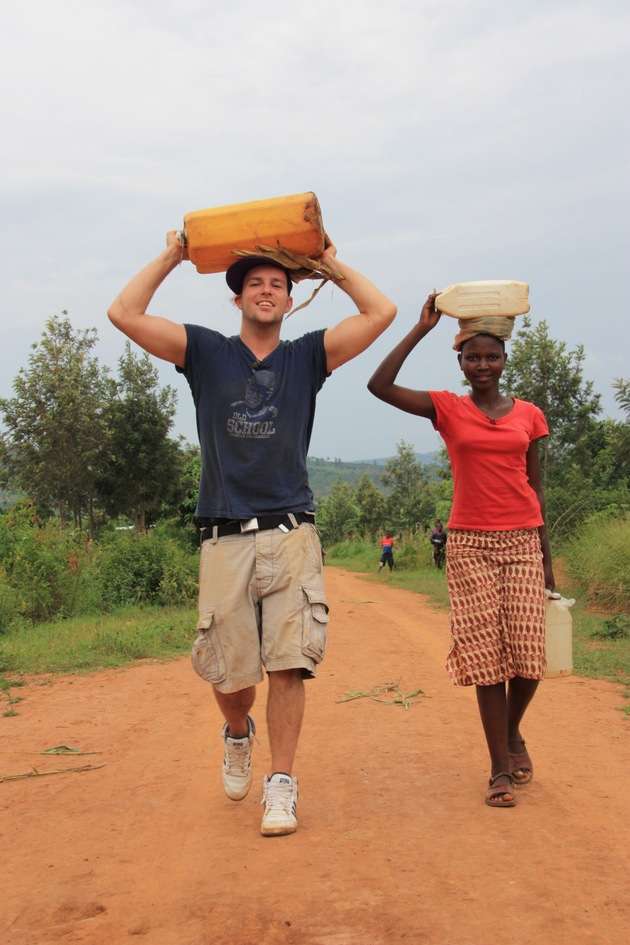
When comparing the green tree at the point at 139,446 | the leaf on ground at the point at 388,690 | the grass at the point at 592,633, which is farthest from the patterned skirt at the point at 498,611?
the green tree at the point at 139,446

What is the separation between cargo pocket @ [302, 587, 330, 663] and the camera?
3557 mm

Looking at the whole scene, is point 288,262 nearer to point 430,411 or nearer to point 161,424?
point 430,411

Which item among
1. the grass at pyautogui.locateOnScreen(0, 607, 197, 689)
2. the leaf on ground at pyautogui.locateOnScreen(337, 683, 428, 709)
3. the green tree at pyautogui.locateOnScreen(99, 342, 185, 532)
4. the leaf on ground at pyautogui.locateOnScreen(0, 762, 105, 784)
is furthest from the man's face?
the green tree at pyautogui.locateOnScreen(99, 342, 185, 532)

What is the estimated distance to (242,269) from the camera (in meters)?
3.79

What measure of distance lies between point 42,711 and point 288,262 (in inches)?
148

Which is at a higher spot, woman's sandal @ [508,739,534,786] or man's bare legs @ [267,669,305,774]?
man's bare legs @ [267,669,305,774]

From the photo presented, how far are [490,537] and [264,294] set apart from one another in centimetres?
144

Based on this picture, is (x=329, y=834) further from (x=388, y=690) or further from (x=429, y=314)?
(x=388, y=690)

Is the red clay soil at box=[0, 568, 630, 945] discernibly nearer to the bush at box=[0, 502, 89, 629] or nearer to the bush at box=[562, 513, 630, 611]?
the bush at box=[0, 502, 89, 629]

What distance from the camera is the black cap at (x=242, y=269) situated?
3740mm

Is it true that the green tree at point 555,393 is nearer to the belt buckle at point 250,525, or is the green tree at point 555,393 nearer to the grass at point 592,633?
the grass at point 592,633

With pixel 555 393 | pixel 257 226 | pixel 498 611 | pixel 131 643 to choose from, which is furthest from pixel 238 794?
pixel 555 393

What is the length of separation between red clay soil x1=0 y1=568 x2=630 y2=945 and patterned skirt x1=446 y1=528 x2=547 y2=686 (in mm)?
541

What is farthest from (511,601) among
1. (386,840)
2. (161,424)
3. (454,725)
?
(161,424)
